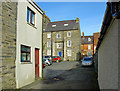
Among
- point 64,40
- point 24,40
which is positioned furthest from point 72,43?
point 24,40

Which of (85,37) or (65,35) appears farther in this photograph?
(85,37)

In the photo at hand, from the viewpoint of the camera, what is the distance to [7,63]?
6246mm

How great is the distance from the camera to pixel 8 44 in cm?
638

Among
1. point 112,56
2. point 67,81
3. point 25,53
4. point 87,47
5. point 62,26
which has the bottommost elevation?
point 67,81

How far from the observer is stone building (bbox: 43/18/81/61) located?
34938 mm

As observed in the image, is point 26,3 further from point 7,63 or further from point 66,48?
point 66,48

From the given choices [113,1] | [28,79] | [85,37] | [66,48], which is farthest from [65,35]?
[113,1]

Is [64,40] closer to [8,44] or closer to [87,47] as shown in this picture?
[87,47]

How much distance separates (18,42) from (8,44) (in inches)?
32.8

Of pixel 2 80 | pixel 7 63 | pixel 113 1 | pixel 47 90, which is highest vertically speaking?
pixel 113 1

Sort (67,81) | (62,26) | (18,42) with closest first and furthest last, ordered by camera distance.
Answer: (18,42), (67,81), (62,26)

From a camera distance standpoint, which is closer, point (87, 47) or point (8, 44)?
point (8, 44)

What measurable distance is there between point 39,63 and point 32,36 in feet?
8.74

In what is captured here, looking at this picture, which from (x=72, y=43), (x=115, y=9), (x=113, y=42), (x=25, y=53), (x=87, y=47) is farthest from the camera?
(x=87, y=47)
